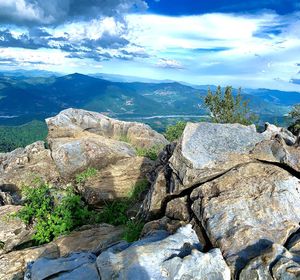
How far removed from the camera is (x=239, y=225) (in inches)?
536

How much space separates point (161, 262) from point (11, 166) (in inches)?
1221

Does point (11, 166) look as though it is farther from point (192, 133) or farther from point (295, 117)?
point (295, 117)

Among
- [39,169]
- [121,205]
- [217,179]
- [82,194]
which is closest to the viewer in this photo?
[217,179]

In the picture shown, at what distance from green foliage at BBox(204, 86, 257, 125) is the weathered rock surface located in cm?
3841

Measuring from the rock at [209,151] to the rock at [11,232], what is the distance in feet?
34.2

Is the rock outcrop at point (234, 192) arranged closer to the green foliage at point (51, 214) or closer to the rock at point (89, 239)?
the rock at point (89, 239)

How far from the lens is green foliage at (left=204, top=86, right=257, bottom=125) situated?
Answer: 54.9 m

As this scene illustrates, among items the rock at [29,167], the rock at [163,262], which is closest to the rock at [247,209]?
the rock at [163,262]

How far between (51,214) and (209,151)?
1076cm

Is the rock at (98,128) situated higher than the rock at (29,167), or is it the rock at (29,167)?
the rock at (98,128)

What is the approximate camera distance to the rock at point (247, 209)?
1277 centimetres

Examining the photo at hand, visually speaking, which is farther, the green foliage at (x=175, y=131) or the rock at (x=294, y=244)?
the green foliage at (x=175, y=131)

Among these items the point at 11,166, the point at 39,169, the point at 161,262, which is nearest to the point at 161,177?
the point at 161,262

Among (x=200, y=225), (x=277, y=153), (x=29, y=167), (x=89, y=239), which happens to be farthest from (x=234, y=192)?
(x=29, y=167)
